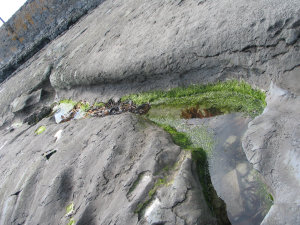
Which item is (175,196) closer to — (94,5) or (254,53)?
(254,53)

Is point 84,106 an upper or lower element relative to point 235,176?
upper

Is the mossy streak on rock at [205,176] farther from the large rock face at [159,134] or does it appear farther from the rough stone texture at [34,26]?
the rough stone texture at [34,26]

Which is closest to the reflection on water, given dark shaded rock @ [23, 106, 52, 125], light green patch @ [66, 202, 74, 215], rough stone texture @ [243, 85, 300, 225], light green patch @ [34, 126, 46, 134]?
rough stone texture @ [243, 85, 300, 225]

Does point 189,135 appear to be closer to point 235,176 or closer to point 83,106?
point 235,176

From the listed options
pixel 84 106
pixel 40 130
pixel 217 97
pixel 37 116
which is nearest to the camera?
pixel 217 97

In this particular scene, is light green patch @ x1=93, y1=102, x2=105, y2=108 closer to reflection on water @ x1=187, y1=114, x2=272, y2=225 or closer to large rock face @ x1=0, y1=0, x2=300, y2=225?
large rock face @ x1=0, y1=0, x2=300, y2=225

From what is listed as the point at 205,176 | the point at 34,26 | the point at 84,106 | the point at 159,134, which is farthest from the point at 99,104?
the point at 34,26
